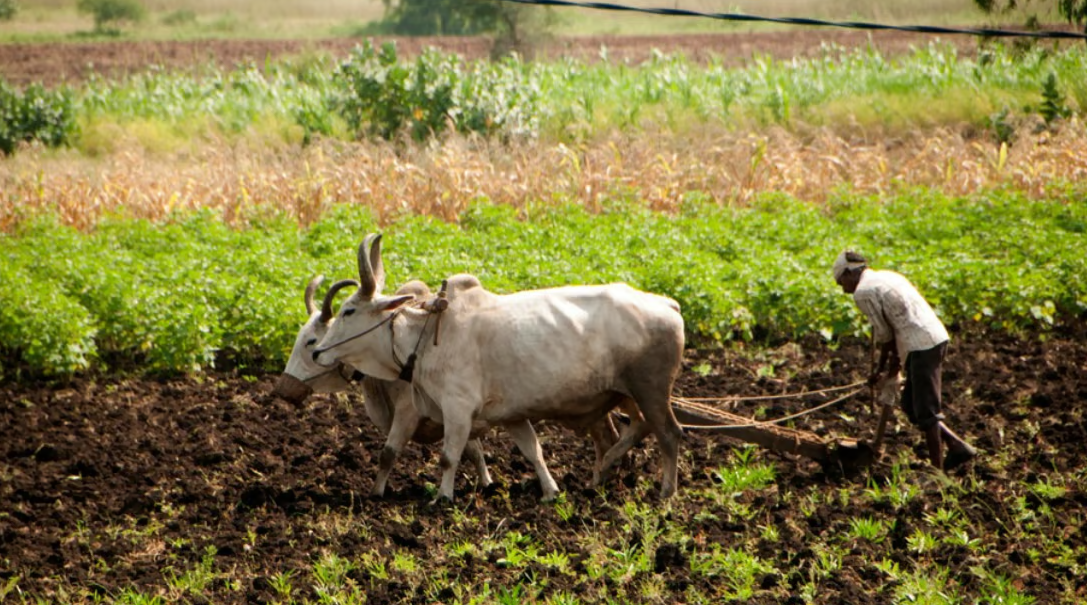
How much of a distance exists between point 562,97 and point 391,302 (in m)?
14.6

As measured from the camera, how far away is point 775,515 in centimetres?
656

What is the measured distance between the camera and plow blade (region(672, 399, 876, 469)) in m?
6.93

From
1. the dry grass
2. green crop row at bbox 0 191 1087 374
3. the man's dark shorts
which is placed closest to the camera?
the man's dark shorts

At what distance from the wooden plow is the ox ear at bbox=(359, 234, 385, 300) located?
66.8 inches

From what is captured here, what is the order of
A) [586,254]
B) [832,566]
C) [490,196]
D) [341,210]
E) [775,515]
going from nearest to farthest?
[832,566], [775,515], [586,254], [341,210], [490,196]

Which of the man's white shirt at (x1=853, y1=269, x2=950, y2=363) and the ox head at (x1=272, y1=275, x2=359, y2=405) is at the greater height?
the man's white shirt at (x1=853, y1=269, x2=950, y2=363)

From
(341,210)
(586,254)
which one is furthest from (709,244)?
(341,210)

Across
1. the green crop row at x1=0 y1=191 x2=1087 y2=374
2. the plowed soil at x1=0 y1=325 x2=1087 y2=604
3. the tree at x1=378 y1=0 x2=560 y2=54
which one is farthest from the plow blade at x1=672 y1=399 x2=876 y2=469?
the tree at x1=378 y1=0 x2=560 y2=54

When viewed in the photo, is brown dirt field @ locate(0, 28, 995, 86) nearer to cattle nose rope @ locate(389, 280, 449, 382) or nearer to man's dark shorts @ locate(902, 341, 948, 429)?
man's dark shorts @ locate(902, 341, 948, 429)

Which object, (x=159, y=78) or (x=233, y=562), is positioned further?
(x=159, y=78)

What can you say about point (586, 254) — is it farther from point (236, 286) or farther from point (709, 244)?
point (236, 286)

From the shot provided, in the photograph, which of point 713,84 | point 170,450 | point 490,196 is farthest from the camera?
point 713,84

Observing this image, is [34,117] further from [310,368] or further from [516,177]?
[310,368]

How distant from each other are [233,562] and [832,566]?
2.79m
